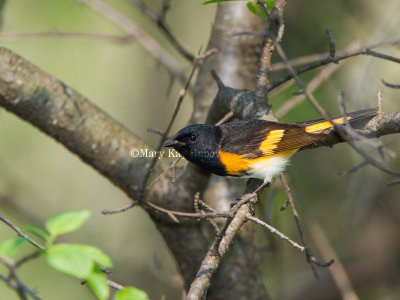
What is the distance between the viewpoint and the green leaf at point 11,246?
124 centimetres

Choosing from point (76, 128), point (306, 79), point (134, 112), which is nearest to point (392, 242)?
point (306, 79)

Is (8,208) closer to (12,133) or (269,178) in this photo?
(269,178)

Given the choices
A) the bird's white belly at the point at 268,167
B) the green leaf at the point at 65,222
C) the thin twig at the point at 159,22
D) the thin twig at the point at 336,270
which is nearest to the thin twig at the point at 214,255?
the green leaf at the point at 65,222

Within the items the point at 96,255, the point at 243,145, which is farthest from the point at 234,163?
the point at 96,255

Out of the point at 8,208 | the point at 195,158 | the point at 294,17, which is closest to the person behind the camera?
the point at 195,158

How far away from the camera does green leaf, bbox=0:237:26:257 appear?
1.24 m

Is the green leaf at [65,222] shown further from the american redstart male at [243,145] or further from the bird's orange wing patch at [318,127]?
the bird's orange wing patch at [318,127]

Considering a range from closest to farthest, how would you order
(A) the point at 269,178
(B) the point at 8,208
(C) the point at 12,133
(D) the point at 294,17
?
(A) the point at 269,178
(B) the point at 8,208
(D) the point at 294,17
(C) the point at 12,133

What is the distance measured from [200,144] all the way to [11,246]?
6.22ft

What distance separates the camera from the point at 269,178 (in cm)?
287

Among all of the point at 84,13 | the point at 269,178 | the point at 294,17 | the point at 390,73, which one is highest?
the point at 84,13

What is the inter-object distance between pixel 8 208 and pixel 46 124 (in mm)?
1880

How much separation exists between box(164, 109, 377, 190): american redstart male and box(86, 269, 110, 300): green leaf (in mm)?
1722

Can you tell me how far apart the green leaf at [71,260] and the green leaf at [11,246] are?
0.38 ft
